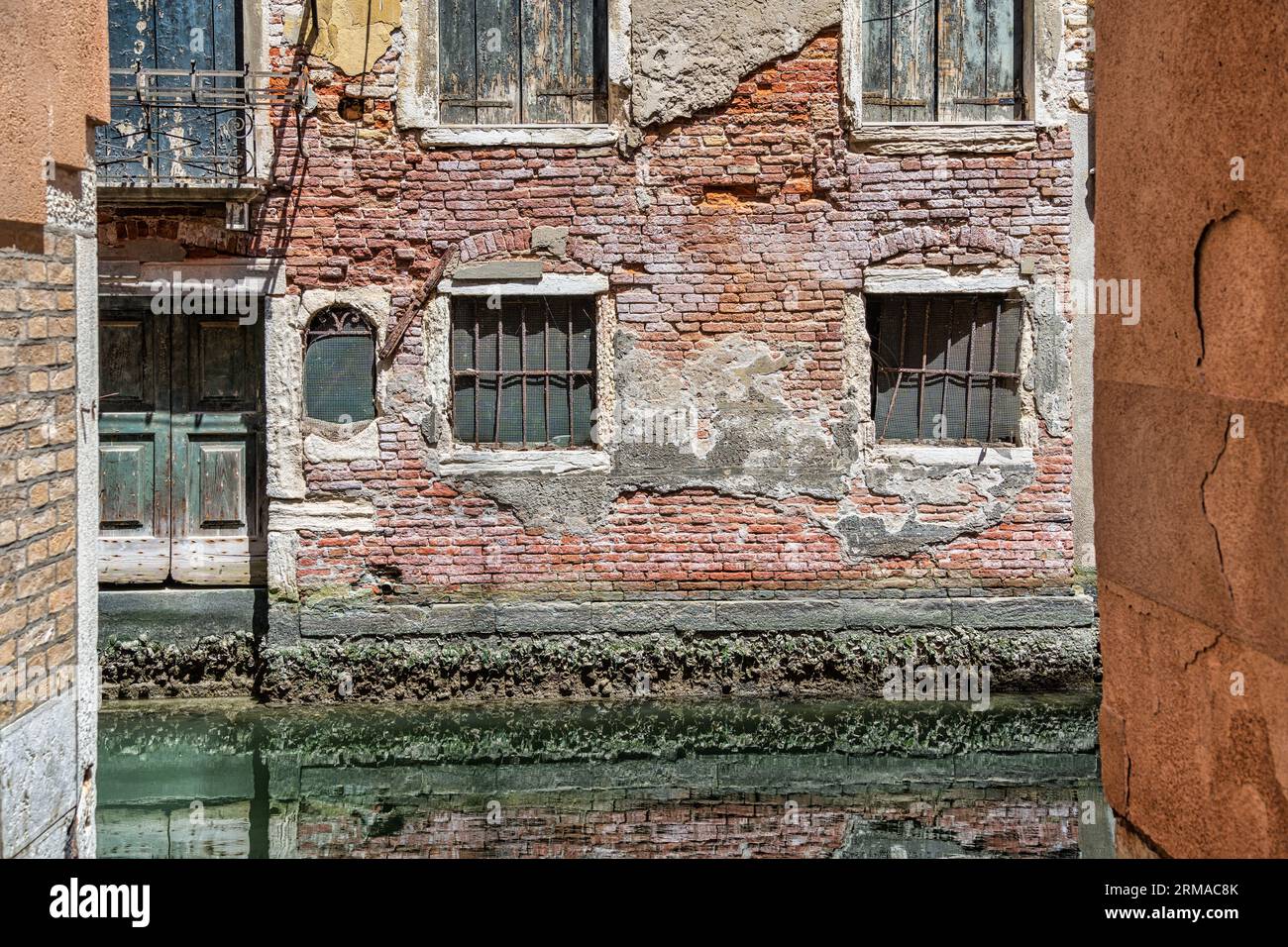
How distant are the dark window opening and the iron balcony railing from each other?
360 cm

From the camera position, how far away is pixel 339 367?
8.61 m

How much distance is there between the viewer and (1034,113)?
8.66m

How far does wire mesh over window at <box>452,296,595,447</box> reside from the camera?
866 cm

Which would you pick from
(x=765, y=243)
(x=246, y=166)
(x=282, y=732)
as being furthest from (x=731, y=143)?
(x=282, y=732)

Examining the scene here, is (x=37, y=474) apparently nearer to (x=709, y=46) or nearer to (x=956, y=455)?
(x=709, y=46)

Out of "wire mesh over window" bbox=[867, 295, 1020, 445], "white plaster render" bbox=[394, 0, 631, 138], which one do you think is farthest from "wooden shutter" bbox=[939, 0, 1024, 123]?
"white plaster render" bbox=[394, 0, 631, 138]

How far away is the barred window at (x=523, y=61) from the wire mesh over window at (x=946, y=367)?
2320 mm

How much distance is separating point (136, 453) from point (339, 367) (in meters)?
1.45

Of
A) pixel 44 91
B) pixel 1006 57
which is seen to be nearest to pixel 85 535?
pixel 44 91

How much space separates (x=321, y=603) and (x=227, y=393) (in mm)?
1516

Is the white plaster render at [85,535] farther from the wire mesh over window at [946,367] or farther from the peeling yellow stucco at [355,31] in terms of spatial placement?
the wire mesh over window at [946,367]

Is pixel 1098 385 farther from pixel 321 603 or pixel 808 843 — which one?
pixel 321 603

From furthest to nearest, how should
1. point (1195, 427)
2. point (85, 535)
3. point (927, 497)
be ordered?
point (927, 497) → point (85, 535) → point (1195, 427)

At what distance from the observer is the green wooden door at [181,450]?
28.7ft
